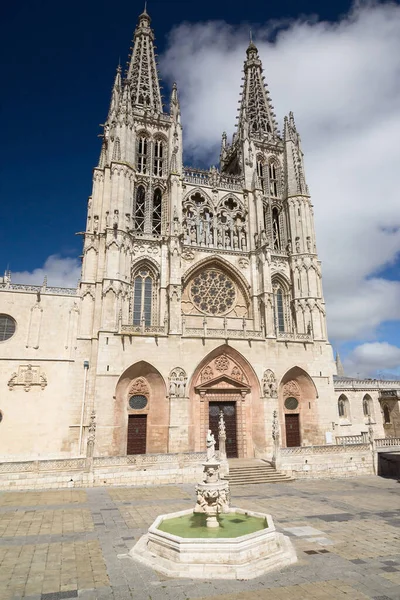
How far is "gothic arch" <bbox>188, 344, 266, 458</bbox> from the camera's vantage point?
22703 millimetres

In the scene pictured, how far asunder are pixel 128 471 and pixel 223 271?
596 inches

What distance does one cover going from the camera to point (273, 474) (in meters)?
18.0

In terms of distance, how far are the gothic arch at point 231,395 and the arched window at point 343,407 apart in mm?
11621

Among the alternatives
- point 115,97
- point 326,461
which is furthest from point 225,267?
point 115,97

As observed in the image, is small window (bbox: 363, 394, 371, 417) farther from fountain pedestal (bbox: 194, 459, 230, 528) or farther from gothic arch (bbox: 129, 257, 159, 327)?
fountain pedestal (bbox: 194, 459, 230, 528)

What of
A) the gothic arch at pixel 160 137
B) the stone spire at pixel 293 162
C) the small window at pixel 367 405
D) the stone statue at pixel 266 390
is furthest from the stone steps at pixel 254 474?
the gothic arch at pixel 160 137

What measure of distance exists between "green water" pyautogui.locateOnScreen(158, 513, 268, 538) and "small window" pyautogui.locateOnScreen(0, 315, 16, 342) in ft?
55.5

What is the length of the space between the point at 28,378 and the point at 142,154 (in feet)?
59.9

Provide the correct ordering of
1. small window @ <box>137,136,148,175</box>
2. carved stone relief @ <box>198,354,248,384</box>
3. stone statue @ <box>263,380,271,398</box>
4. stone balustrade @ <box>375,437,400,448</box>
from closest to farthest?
stone balustrade @ <box>375,437,400,448</box> < stone statue @ <box>263,380,271,398</box> < carved stone relief @ <box>198,354,248,384</box> < small window @ <box>137,136,148,175</box>

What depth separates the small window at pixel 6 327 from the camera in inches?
865

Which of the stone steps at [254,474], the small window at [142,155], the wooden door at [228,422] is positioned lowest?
the stone steps at [254,474]

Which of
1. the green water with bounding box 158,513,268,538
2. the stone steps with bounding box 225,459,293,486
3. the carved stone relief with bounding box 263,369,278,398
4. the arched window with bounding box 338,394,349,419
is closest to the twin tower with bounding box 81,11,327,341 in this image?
the carved stone relief with bounding box 263,369,278,398

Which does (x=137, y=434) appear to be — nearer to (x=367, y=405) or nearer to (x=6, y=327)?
(x=6, y=327)

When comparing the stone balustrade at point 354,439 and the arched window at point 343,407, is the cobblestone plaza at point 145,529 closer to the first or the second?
the stone balustrade at point 354,439
